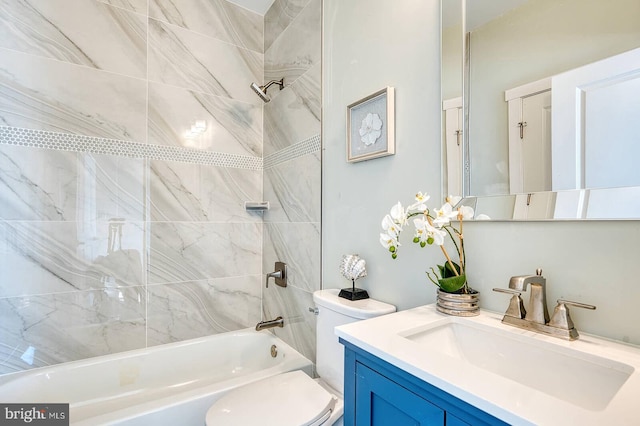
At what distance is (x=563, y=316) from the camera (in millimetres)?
734

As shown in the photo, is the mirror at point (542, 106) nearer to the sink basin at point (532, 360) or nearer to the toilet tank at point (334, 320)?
the sink basin at point (532, 360)

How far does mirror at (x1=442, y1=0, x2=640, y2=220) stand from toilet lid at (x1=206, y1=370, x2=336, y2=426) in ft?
2.92

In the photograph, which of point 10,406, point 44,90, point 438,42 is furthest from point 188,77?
point 10,406

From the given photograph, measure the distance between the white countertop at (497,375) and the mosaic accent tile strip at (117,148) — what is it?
5.39 feet

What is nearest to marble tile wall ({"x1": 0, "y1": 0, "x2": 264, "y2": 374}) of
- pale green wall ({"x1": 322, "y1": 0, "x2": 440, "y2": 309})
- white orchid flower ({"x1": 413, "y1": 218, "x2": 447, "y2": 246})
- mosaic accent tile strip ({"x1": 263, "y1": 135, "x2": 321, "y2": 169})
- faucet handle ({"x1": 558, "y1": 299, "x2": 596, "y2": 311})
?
mosaic accent tile strip ({"x1": 263, "y1": 135, "x2": 321, "y2": 169})

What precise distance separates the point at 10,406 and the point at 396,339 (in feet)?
5.98

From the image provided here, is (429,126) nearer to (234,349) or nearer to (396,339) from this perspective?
(396,339)

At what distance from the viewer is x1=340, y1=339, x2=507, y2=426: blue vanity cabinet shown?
55cm

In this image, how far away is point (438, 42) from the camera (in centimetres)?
109

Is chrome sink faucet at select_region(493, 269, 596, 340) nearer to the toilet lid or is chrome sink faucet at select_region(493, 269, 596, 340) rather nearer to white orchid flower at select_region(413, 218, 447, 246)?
white orchid flower at select_region(413, 218, 447, 246)

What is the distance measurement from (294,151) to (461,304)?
1326 millimetres

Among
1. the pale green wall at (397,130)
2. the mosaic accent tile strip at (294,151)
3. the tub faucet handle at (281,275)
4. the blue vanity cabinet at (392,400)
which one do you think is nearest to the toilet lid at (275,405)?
the blue vanity cabinet at (392,400)

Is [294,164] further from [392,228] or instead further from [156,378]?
[156,378]

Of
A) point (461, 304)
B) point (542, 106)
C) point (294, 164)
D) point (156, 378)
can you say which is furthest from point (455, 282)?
point (156, 378)
